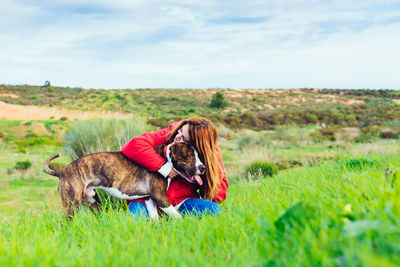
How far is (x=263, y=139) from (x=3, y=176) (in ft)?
45.8

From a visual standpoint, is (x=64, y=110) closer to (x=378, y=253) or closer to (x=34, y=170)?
(x=34, y=170)

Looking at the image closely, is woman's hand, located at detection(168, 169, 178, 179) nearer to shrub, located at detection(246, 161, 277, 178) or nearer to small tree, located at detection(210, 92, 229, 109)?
shrub, located at detection(246, 161, 277, 178)

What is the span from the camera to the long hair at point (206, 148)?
12.7ft

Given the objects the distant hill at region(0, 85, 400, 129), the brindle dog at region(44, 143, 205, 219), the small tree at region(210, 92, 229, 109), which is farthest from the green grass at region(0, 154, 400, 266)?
the small tree at region(210, 92, 229, 109)

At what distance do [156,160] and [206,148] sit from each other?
0.59m

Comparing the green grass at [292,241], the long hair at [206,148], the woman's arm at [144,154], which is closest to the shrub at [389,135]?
the long hair at [206,148]

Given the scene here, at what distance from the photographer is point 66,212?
11.2 feet

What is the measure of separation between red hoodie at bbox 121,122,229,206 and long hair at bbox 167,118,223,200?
0.41 feet

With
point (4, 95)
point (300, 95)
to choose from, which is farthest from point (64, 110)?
point (300, 95)

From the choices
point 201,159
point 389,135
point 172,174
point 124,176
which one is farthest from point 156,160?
point 389,135

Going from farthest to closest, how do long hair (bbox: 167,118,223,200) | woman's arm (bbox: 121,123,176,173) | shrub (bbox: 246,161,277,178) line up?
shrub (bbox: 246,161,277,178) < long hair (bbox: 167,118,223,200) < woman's arm (bbox: 121,123,176,173)

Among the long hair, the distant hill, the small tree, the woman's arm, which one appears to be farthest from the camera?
the small tree

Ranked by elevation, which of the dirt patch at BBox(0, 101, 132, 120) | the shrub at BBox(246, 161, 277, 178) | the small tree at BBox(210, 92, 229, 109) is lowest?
the dirt patch at BBox(0, 101, 132, 120)

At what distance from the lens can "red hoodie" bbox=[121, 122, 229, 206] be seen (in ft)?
12.2
